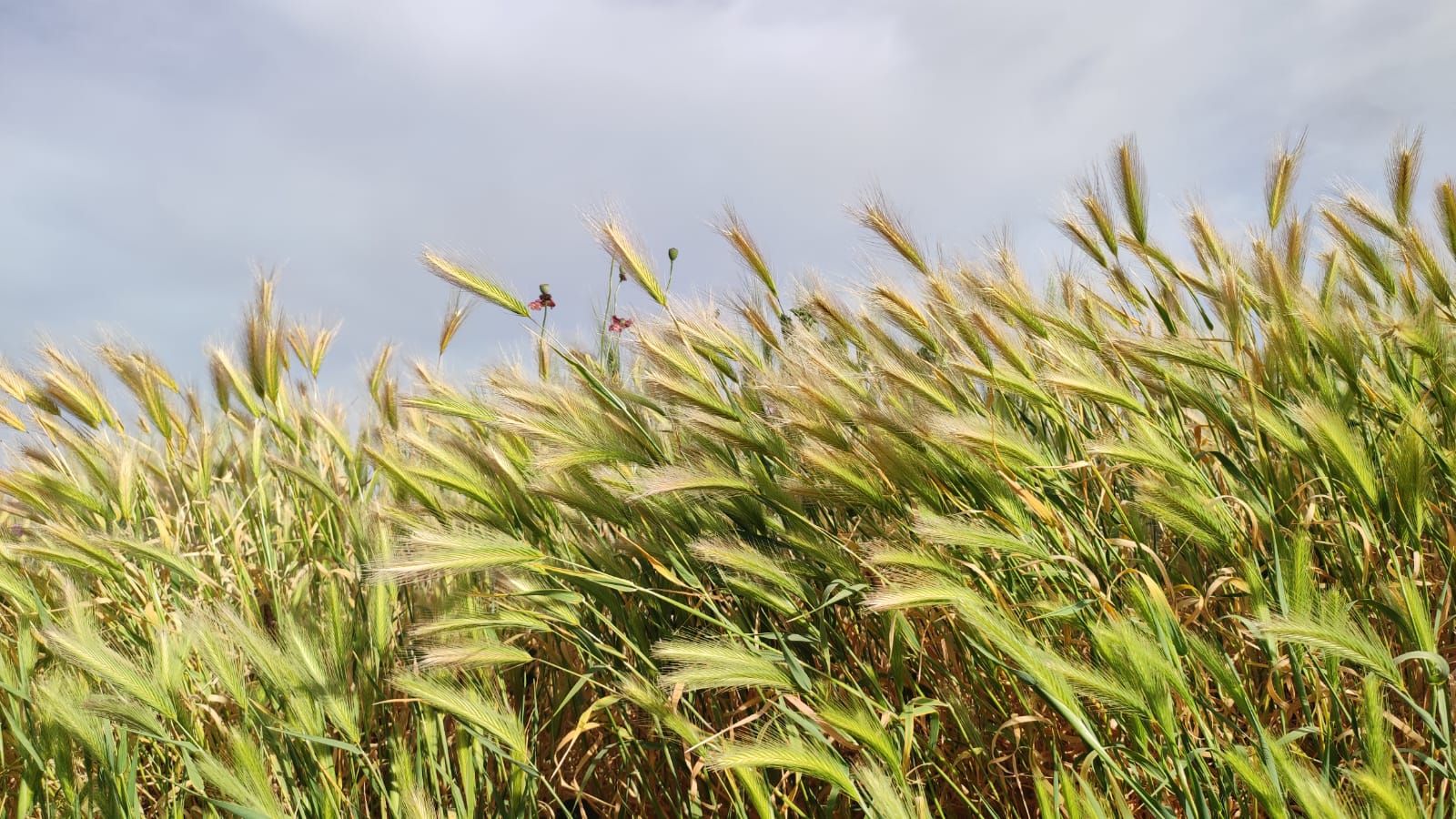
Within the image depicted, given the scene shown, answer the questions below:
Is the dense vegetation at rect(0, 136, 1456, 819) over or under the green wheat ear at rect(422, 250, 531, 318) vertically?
under

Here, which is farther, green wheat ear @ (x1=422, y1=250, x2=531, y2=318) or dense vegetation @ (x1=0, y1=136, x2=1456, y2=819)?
green wheat ear @ (x1=422, y1=250, x2=531, y2=318)

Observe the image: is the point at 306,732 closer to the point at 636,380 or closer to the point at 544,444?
the point at 544,444

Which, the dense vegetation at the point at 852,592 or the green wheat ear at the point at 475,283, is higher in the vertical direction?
the green wheat ear at the point at 475,283

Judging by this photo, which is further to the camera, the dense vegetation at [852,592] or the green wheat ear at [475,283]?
the green wheat ear at [475,283]

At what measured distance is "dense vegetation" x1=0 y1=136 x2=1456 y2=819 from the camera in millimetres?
1405

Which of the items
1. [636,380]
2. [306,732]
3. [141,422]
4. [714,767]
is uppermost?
[141,422]

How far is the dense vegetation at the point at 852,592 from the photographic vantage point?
141 centimetres

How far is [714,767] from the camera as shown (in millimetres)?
1255

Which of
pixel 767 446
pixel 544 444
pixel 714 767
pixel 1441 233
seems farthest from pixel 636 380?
pixel 1441 233

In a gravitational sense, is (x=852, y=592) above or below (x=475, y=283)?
below

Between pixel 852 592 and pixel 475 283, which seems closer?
pixel 852 592

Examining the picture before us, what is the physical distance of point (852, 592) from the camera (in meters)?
1.70

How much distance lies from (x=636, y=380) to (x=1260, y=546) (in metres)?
1.33

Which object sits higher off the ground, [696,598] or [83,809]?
[696,598]
